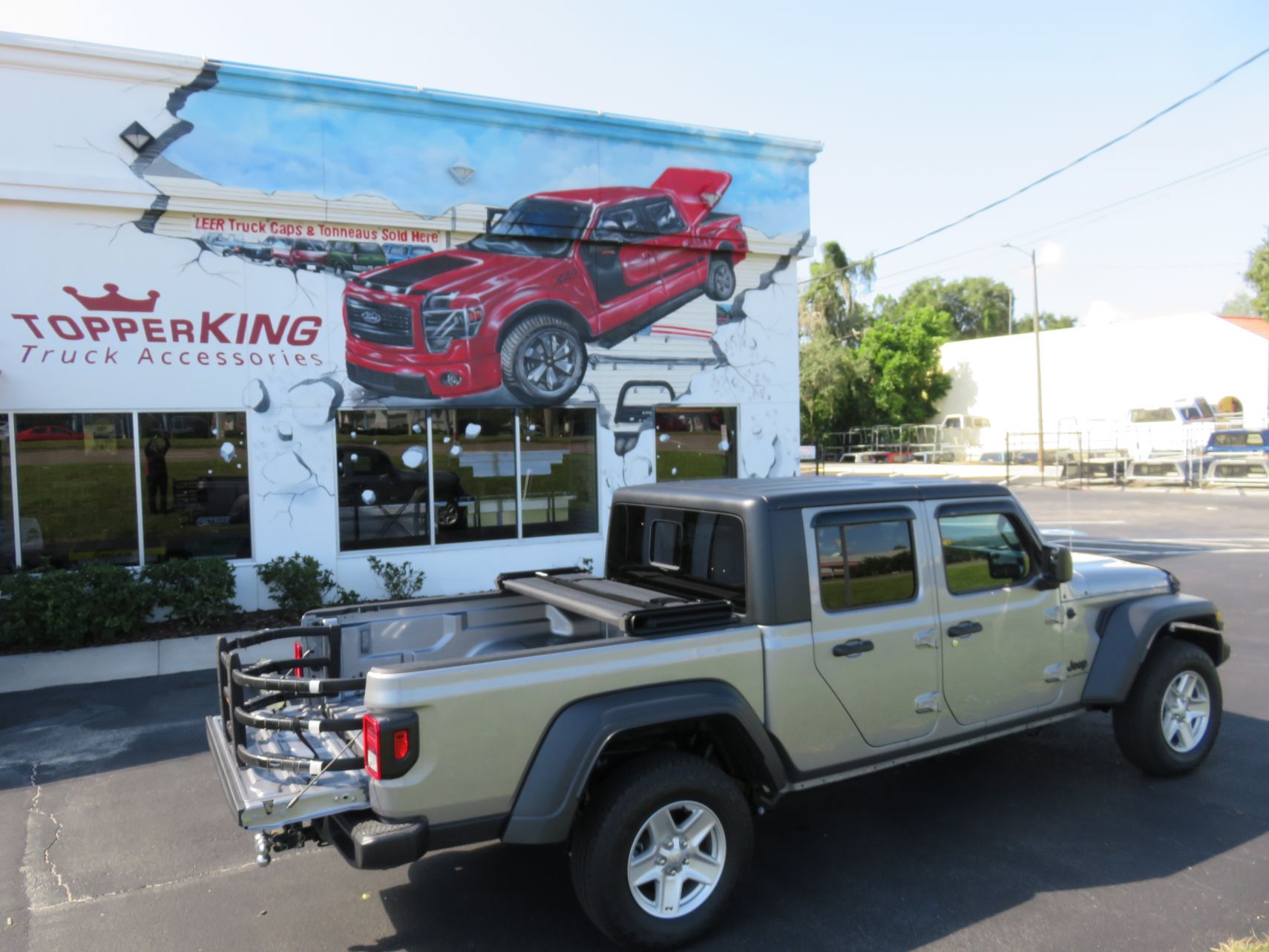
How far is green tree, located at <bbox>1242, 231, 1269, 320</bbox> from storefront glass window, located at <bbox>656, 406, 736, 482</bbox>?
43.2 m

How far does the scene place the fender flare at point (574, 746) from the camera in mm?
3451

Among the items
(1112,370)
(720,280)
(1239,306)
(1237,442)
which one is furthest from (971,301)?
(720,280)

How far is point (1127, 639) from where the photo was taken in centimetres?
513

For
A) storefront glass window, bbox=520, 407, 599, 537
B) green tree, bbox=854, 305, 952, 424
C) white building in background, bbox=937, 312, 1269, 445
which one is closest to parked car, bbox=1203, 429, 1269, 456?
white building in background, bbox=937, 312, 1269, 445

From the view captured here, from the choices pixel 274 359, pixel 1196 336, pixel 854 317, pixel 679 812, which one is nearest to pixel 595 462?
pixel 274 359

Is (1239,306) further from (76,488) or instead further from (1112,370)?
(76,488)

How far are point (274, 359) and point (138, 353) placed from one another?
1330 mm

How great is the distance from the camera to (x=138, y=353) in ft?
31.4

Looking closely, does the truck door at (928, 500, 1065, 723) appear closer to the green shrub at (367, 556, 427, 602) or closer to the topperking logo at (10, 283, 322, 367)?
the green shrub at (367, 556, 427, 602)

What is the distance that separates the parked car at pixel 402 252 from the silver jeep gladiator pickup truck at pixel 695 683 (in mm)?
6598

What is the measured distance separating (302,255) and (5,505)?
3.98 meters

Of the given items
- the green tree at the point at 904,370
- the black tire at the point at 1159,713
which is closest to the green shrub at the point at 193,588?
the black tire at the point at 1159,713

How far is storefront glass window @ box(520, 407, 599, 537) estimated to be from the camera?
11.7 m

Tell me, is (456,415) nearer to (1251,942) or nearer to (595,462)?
(595,462)
